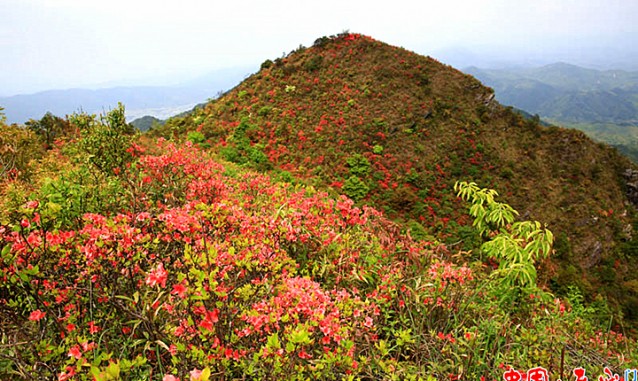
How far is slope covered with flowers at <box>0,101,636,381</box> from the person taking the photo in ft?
6.54

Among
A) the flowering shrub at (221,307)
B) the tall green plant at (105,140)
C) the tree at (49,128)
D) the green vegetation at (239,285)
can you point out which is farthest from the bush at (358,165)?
the flowering shrub at (221,307)

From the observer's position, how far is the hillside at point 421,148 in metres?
16.9

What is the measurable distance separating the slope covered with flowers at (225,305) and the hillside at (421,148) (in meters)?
10.2

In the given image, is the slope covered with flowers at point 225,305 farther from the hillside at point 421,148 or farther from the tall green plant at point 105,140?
the hillside at point 421,148

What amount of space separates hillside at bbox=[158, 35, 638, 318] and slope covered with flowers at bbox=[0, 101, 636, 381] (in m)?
10.2

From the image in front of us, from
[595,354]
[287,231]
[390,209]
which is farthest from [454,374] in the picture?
[390,209]

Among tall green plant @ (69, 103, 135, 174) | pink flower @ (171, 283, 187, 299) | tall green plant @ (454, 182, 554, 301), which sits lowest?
tall green plant @ (454, 182, 554, 301)

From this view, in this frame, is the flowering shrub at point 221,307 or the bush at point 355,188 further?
the bush at point 355,188

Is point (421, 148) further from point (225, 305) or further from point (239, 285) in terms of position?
point (225, 305)

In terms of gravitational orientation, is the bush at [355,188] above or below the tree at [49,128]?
below

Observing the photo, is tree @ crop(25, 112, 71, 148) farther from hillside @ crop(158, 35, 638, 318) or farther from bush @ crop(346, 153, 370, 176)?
bush @ crop(346, 153, 370, 176)

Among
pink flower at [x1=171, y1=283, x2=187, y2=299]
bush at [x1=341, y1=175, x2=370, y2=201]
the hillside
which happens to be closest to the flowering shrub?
pink flower at [x1=171, y1=283, x2=187, y2=299]

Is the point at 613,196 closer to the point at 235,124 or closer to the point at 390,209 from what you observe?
the point at 390,209

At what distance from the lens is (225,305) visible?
2.20 meters
